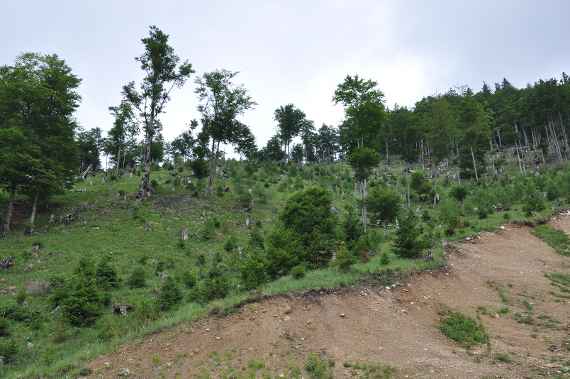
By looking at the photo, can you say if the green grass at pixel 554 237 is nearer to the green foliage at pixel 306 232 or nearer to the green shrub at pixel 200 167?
the green foliage at pixel 306 232

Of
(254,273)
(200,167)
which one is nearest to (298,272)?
(254,273)

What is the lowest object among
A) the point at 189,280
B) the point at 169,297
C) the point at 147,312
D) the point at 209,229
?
the point at 147,312

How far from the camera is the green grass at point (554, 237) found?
77.1 feet

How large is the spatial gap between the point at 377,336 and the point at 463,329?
3.55 m

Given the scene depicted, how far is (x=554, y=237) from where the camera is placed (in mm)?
25031

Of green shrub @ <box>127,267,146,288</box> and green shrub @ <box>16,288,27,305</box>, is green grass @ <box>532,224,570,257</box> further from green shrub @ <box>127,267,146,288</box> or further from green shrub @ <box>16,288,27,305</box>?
green shrub @ <box>16,288,27,305</box>

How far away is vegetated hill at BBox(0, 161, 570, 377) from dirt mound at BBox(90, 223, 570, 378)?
92 cm

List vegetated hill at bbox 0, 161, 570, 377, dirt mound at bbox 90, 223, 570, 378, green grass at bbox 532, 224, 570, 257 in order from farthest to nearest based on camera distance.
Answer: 1. green grass at bbox 532, 224, 570, 257
2. vegetated hill at bbox 0, 161, 570, 377
3. dirt mound at bbox 90, 223, 570, 378

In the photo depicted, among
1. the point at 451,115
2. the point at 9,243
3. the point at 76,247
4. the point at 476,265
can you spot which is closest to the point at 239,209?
the point at 76,247

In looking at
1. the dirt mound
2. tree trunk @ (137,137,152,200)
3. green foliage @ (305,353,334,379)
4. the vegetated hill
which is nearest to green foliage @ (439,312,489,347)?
the dirt mound

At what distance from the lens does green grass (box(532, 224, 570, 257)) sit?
23.5 meters

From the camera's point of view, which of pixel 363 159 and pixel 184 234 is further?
pixel 363 159

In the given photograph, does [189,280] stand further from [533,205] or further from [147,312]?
[533,205]

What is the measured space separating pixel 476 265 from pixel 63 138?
2914 centimetres
